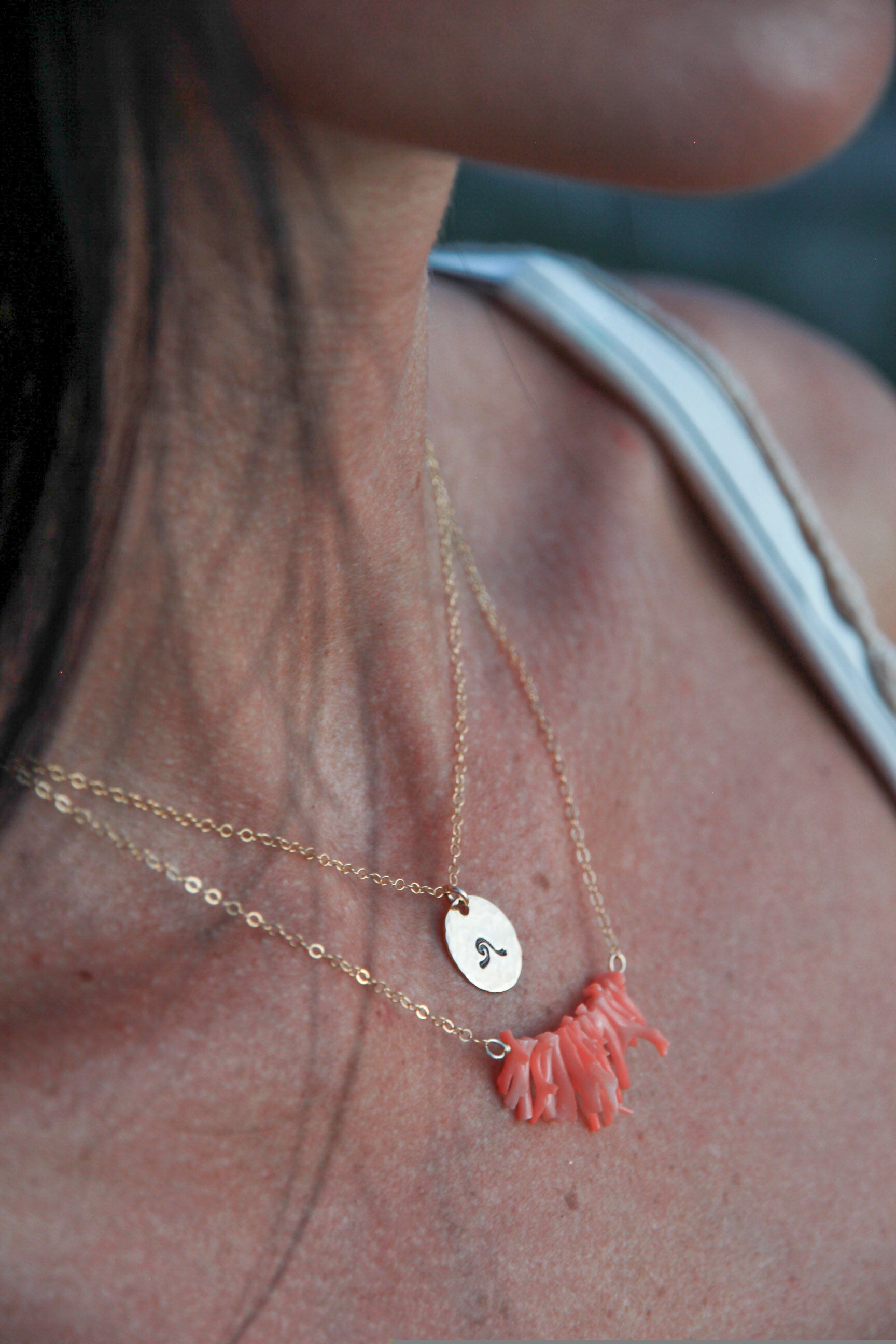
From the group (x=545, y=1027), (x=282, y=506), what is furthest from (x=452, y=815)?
A: (x=282, y=506)

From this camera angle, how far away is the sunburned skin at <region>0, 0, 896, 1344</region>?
44cm

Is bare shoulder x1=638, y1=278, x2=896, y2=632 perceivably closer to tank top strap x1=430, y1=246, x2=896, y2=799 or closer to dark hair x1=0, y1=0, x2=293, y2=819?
tank top strap x1=430, y1=246, x2=896, y2=799

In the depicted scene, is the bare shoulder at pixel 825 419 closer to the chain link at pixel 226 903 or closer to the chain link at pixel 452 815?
the chain link at pixel 452 815

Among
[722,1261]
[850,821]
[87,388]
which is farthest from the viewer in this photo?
[850,821]

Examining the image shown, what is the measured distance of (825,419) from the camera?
4.01 ft

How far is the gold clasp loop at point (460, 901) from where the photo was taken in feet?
2.48

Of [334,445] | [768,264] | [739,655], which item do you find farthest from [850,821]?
[768,264]

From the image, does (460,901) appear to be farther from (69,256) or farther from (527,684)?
(69,256)

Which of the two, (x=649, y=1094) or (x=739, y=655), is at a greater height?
(x=739, y=655)

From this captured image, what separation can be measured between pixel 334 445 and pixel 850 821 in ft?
1.97

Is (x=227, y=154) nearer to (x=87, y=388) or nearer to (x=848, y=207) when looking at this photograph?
(x=87, y=388)

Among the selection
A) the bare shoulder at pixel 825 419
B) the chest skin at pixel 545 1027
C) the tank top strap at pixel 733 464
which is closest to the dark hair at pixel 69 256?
the chest skin at pixel 545 1027

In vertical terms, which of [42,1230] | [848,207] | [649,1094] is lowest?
[649,1094]

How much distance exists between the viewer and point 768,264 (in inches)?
85.8
